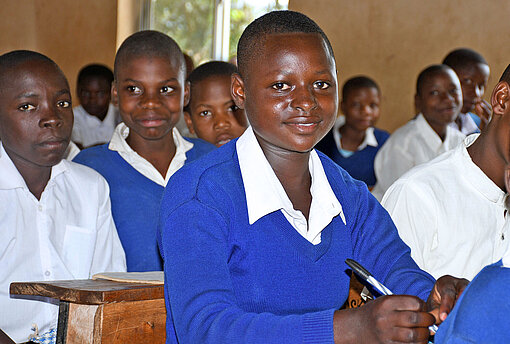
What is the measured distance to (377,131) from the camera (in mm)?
5496

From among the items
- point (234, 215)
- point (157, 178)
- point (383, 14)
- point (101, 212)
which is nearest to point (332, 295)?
point (234, 215)

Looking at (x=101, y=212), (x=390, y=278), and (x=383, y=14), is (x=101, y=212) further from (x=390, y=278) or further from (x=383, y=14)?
(x=383, y=14)

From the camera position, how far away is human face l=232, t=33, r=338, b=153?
4.75 feet

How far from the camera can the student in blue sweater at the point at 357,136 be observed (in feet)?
16.7

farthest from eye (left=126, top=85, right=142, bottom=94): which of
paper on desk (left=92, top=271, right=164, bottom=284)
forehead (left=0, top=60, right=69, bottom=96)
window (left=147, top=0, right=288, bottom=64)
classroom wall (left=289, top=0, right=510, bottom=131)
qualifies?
window (left=147, top=0, right=288, bottom=64)

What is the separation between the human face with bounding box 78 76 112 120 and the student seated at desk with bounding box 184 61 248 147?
3279mm

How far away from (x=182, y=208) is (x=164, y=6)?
700 cm

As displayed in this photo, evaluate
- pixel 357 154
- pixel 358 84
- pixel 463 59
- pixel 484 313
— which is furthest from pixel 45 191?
pixel 358 84

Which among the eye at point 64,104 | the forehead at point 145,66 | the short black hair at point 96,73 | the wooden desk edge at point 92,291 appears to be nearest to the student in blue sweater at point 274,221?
the wooden desk edge at point 92,291

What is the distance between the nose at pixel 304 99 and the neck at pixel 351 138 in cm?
394

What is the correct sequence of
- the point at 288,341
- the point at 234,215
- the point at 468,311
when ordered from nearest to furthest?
the point at 468,311 → the point at 288,341 → the point at 234,215

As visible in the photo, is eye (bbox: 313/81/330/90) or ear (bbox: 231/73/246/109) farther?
ear (bbox: 231/73/246/109)

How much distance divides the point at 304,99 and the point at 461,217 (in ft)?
2.23

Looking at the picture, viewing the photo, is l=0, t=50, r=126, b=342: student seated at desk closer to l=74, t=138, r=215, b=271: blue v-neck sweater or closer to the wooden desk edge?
l=74, t=138, r=215, b=271: blue v-neck sweater
